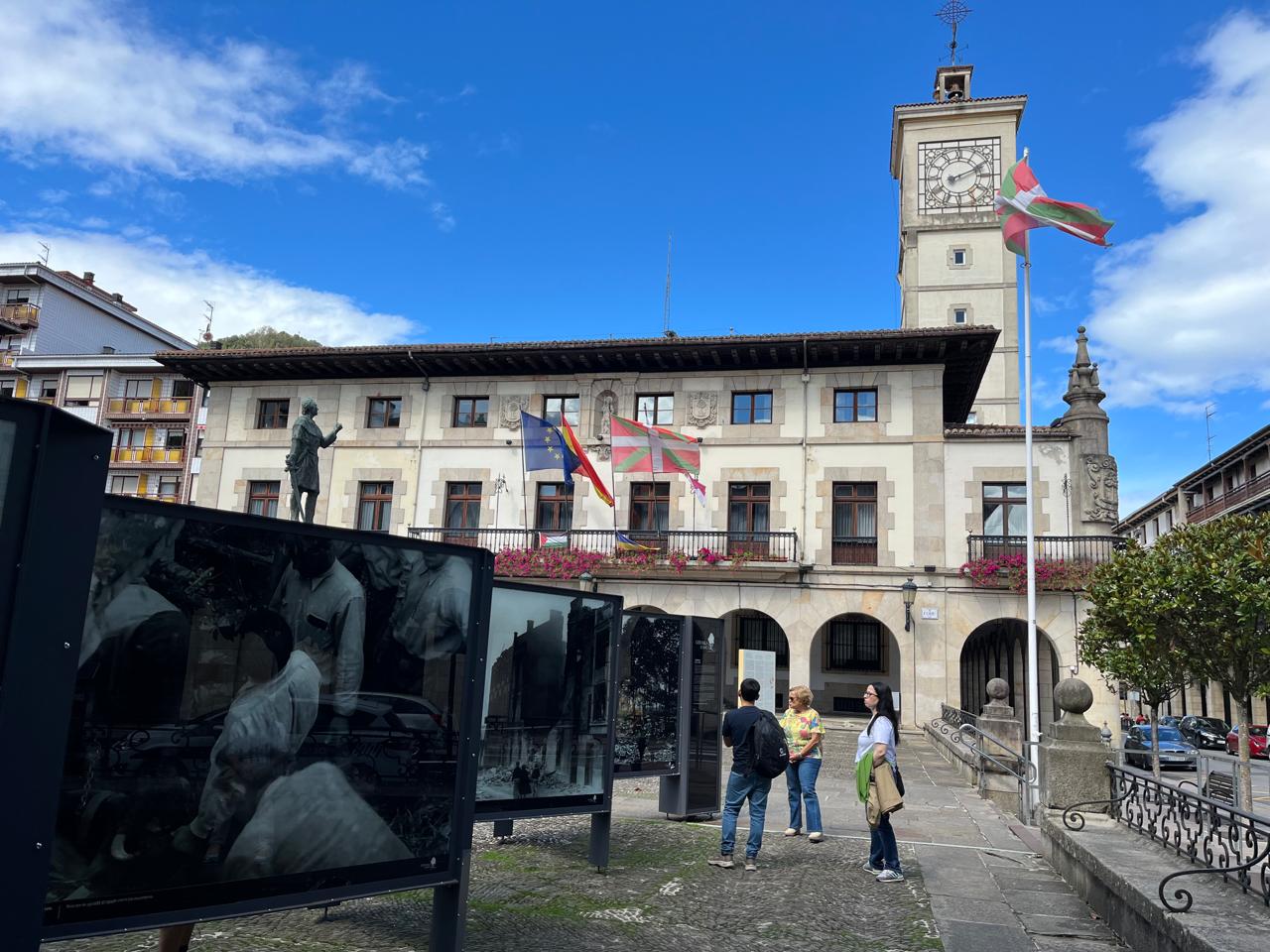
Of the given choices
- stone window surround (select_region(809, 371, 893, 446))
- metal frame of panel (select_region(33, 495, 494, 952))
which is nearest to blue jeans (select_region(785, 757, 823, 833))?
metal frame of panel (select_region(33, 495, 494, 952))

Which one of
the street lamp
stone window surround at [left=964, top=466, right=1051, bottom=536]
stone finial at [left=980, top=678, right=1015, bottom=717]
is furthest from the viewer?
stone window surround at [left=964, top=466, right=1051, bottom=536]

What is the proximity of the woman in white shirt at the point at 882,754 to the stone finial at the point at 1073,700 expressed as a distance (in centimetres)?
178

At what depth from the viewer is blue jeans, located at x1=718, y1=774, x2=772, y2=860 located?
7.97m

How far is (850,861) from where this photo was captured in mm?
8492

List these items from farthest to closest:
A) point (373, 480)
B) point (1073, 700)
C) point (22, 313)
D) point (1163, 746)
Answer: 1. point (22, 313)
2. point (373, 480)
3. point (1163, 746)
4. point (1073, 700)

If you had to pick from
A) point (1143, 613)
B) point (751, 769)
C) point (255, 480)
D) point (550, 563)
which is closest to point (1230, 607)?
point (1143, 613)

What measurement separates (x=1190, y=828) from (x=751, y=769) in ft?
10.9

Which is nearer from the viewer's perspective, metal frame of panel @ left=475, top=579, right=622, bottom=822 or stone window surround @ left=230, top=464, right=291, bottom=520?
metal frame of panel @ left=475, top=579, right=622, bottom=822

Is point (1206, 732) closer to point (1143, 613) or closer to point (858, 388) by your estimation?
point (858, 388)

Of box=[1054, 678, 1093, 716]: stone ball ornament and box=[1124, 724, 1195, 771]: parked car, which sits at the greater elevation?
box=[1054, 678, 1093, 716]: stone ball ornament

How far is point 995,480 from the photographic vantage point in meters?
24.9

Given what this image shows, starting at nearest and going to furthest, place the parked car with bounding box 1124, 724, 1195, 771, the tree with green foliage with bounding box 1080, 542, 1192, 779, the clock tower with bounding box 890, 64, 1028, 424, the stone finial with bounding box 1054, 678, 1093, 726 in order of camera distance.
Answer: the stone finial with bounding box 1054, 678, 1093, 726 → the tree with green foliage with bounding box 1080, 542, 1192, 779 → the parked car with bounding box 1124, 724, 1195, 771 → the clock tower with bounding box 890, 64, 1028, 424

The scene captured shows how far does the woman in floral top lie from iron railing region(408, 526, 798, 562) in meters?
15.4

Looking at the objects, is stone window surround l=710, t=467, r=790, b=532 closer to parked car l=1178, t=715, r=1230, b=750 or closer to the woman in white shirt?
parked car l=1178, t=715, r=1230, b=750
